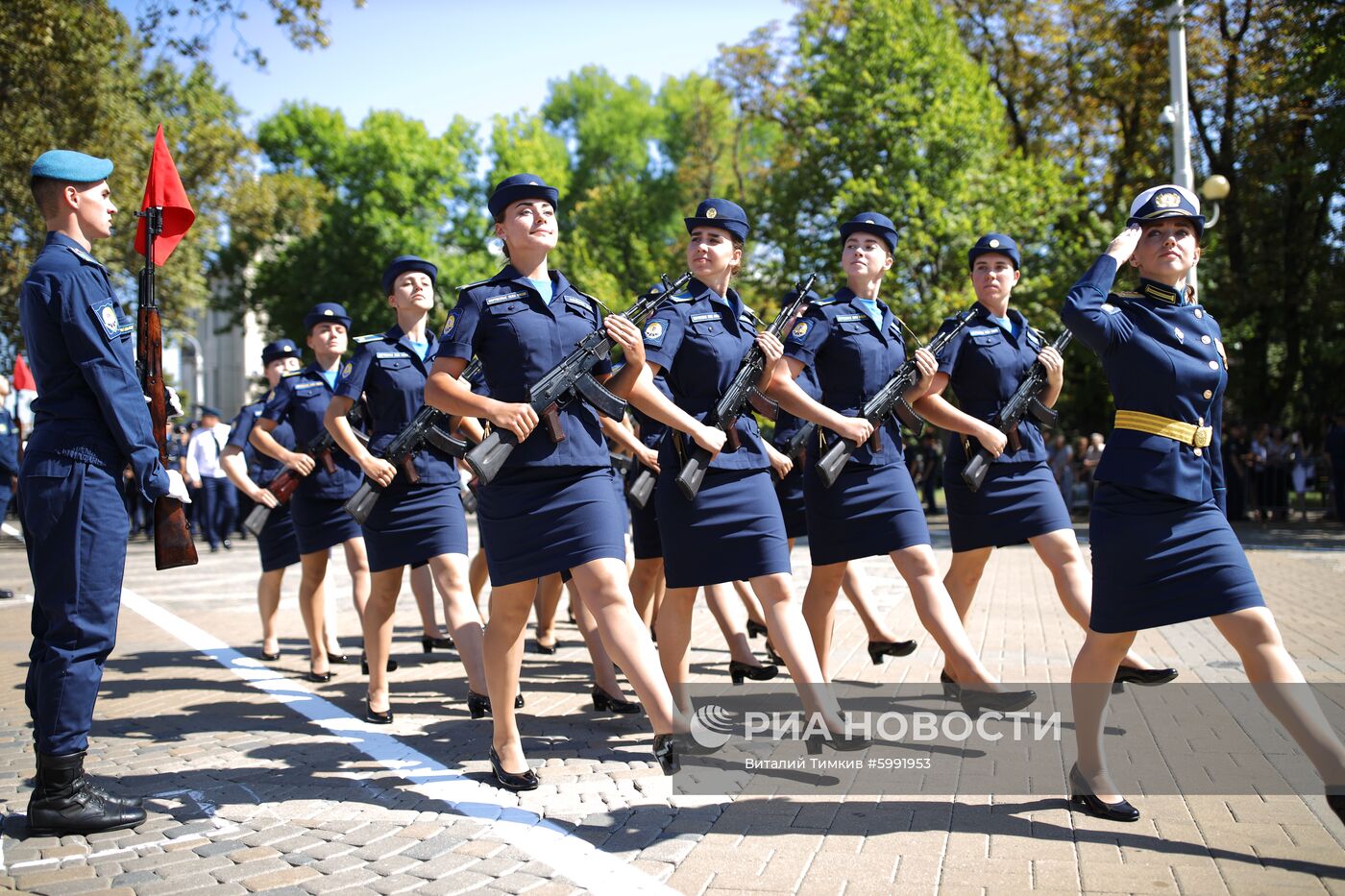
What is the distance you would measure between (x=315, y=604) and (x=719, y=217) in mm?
3946

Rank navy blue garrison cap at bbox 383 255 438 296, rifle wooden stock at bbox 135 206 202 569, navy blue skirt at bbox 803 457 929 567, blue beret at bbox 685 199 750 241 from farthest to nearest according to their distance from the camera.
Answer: navy blue garrison cap at bbox 383 255 438 296 → navy blue skirt at bbox 803 457 929 567 → blue beret at bbox 685 199 750 241 → rifle wooden stock at bbox 135 206 202 569

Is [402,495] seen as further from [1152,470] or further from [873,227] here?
[1152,470]

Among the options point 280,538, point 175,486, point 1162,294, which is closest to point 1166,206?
point 1162,294

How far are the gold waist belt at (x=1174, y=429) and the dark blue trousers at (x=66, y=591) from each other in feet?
12.2

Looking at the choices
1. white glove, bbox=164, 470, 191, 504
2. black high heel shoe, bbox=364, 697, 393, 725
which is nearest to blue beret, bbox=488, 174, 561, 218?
white glove, bbox=164, 470, 191, 504

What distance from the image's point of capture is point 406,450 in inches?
236

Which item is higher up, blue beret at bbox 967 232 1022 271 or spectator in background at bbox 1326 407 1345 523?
blue beret at bbox 967 232 1022 271

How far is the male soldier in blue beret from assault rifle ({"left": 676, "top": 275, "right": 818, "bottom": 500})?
207cm

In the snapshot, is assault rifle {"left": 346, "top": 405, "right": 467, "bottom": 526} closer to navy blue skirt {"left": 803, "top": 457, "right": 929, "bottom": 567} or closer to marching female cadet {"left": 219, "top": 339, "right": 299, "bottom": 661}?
navy blue skirt {"left": 803, "top": 457, "right": 929, "bottom": 567}

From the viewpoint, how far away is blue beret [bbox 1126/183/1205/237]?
13.4 ft

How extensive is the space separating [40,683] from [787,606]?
113 inches

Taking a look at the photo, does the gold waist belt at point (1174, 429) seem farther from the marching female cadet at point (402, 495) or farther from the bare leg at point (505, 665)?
the marching female cadet at point (402, 495)

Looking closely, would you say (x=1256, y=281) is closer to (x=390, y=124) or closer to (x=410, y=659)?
(x=410, y=659)

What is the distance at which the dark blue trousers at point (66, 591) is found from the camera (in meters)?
4.22
